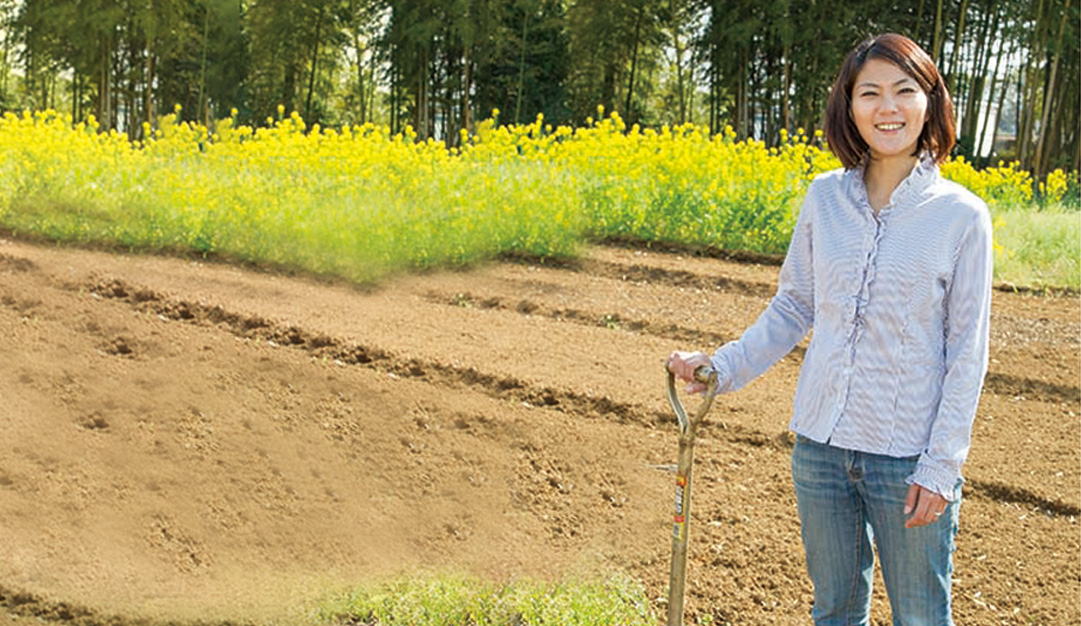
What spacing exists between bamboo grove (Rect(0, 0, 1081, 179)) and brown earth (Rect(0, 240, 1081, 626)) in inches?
405

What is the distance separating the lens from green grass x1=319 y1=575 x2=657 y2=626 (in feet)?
9.25

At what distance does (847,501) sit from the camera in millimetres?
1800

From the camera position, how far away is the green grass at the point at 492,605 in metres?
A: 2.82

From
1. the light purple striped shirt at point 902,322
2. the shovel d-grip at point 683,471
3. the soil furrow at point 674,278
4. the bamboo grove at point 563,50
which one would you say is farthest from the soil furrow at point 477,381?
the bamboo grove at point 563,50

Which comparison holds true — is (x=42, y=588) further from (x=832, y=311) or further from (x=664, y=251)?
(x=664, y=251)

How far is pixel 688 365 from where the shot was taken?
1.90m

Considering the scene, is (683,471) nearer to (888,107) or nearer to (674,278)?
(888,107)

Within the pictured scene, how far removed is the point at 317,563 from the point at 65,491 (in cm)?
84

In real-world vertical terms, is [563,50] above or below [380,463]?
above

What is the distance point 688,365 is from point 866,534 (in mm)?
393

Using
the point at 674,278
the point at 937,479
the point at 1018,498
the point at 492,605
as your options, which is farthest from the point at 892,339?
the point at 674,278

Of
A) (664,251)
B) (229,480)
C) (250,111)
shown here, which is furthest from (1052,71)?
(229,480)

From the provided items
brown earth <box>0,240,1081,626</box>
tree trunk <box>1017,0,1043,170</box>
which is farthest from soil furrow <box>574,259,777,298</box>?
tree trunk <box>1017,0,1043,170</box>

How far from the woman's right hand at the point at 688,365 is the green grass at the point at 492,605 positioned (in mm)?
1044
